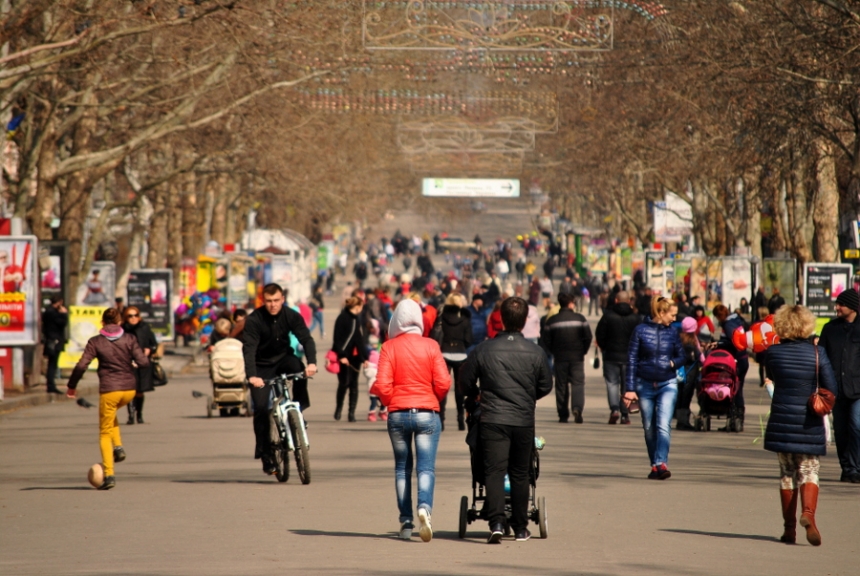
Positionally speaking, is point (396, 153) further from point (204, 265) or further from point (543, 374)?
point (543, 374)

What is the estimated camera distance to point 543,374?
29.7 ft

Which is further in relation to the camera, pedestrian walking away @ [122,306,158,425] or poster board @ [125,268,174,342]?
poster board @ [125,268,174,342]

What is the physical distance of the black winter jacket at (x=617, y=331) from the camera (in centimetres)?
1891

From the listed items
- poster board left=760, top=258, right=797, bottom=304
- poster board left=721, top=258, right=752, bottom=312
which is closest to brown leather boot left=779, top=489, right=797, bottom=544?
poster board left=760, top=258, right=797, bottom=304

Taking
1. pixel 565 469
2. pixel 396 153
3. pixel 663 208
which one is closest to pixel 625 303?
pixel 565 469

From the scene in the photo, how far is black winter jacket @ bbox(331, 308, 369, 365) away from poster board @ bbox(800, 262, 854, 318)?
1102 cm

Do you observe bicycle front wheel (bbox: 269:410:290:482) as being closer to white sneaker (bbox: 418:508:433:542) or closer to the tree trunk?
white sneaker (bbox: 418:508:433:542)

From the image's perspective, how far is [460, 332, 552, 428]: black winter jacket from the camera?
8.97 metres

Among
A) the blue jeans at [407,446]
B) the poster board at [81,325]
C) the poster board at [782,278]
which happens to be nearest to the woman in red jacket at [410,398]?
the blue jeans at [407,446]

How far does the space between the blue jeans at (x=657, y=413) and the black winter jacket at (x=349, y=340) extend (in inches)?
284

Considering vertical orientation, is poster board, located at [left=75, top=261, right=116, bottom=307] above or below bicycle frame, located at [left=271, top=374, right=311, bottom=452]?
above

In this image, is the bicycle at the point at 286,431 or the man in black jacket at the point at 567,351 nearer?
the bicycle at the point at 286,431

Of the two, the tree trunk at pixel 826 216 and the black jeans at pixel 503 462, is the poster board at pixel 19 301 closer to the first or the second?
the black jeans at pixel 503 462

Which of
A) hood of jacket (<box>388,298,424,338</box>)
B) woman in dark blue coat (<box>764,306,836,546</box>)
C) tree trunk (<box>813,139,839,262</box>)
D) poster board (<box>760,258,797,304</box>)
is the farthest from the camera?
poster board (<box>760,258,797,304</box>)
